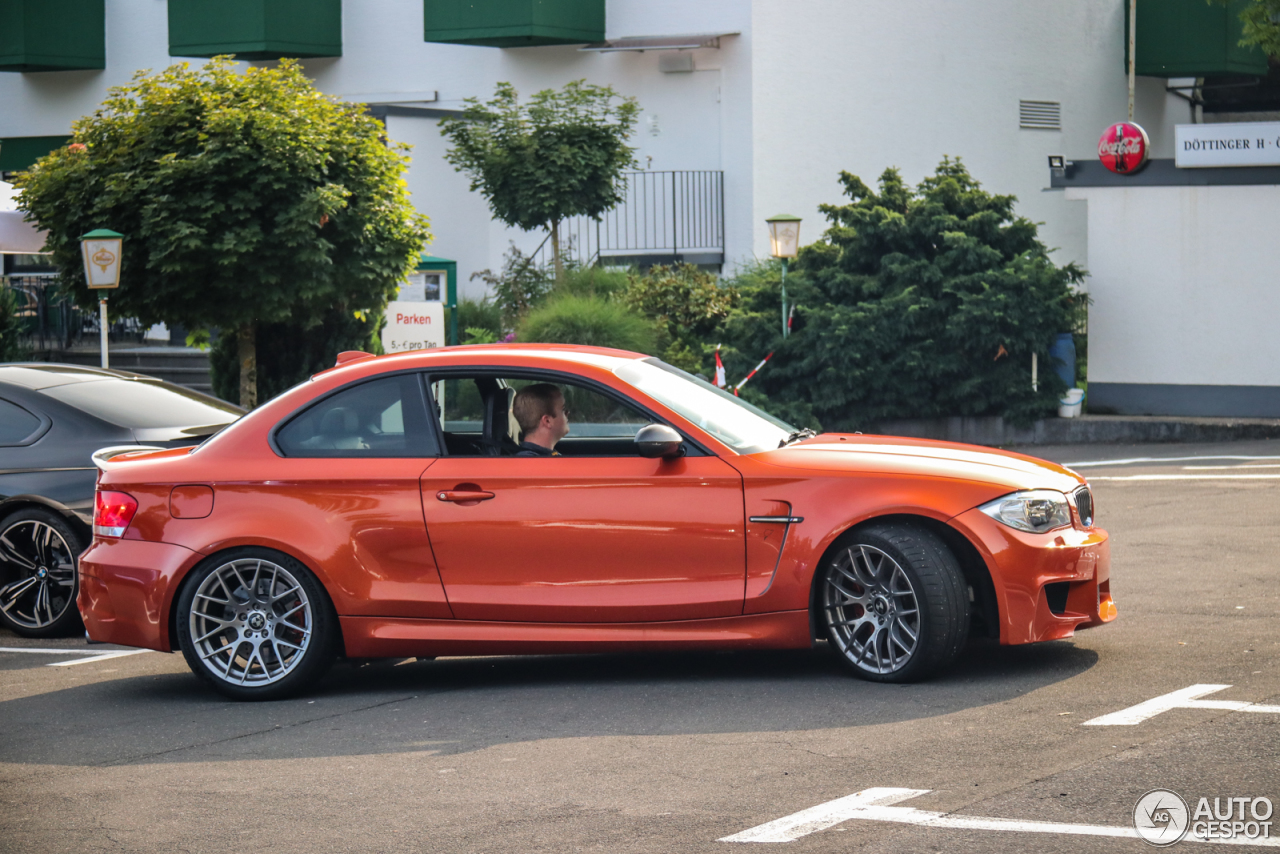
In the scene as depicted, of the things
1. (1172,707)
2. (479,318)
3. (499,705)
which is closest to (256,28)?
(479,318)

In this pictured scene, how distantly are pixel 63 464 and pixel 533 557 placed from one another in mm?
3579

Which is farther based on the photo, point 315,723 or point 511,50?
point 511,50

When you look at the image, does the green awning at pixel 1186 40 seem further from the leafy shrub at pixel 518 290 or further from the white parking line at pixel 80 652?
the white parking line at pixel 80 652

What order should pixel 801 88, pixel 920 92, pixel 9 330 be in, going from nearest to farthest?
pixel 9 330
pixel 801 88
pixel 920 92

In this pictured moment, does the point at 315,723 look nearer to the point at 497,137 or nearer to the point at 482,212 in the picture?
the point at 497,137

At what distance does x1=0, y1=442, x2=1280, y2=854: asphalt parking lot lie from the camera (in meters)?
4.91

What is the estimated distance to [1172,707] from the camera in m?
6.12

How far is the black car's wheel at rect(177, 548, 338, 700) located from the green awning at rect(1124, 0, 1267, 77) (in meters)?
27.2

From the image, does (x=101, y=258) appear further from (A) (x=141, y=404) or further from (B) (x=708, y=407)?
(B) (x=708, y=407)

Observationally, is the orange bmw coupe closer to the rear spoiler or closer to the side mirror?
the side mirror

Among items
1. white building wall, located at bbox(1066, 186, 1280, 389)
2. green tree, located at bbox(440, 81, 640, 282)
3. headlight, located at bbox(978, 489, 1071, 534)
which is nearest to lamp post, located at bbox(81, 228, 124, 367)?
green tree, located at bbox(440, 81, 640, 282)

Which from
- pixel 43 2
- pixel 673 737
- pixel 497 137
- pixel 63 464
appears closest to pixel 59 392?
pixel 63 464

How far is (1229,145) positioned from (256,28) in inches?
714

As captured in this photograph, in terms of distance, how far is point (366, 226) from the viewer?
17047 mm
